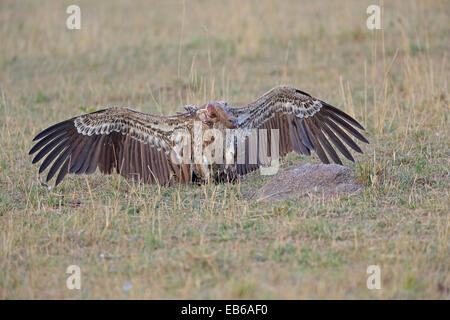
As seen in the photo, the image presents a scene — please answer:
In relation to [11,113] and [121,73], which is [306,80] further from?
[11,113]

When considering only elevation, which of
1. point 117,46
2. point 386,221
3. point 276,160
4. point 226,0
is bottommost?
point 386,221

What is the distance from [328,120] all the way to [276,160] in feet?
2.94

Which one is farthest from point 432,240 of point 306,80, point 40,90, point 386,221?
point 40,90

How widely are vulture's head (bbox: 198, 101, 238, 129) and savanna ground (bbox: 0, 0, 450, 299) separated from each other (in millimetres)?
761

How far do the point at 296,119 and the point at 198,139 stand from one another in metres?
1.18

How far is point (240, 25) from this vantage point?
50.0ft

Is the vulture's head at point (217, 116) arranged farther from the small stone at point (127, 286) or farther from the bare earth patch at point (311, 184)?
the small stone at point (127, 286)

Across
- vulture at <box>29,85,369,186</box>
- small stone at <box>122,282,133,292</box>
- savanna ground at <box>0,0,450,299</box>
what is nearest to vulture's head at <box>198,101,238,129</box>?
vulture at <box>29,85,369,186</box>

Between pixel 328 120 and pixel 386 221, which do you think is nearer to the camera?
pixel 386 221

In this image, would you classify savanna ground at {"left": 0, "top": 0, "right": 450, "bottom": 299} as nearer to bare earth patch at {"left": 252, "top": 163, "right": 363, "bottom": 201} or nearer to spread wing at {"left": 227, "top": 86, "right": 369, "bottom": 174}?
bare earth patch at {"left": 252, "top": 163, "right": 363, "bottom": 201}

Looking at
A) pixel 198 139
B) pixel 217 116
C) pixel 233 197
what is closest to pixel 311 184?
pixel 233 197

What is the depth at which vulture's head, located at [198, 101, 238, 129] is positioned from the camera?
771cm

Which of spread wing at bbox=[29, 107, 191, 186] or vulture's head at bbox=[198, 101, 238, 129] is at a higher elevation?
vulture's head at bbox=[198, 101, 238, 129]

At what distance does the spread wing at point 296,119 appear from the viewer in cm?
788
